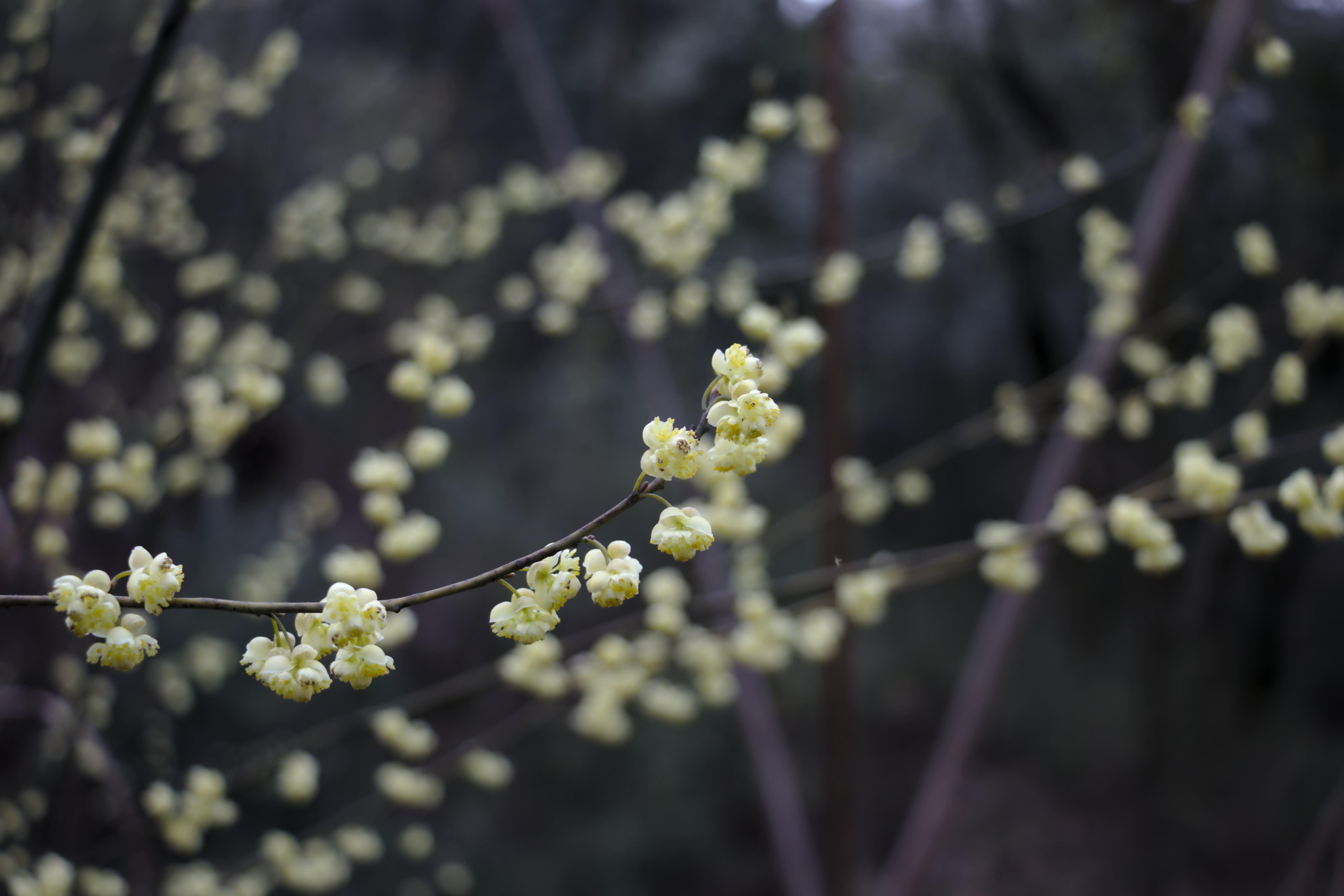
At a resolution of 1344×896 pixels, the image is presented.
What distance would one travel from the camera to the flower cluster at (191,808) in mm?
1352

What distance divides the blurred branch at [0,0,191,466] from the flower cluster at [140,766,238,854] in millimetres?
597

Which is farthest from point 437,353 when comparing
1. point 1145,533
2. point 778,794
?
point 778,794

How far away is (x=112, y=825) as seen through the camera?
2.78 m

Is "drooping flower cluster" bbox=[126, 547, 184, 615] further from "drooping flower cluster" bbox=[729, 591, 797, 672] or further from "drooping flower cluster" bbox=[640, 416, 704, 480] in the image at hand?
"drooping flower cluster" bbox=[729, 591, 797, 672]

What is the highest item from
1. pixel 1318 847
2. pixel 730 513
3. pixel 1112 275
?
pixel 1112 275

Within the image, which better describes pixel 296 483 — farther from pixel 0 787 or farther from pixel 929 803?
pixel 929 803

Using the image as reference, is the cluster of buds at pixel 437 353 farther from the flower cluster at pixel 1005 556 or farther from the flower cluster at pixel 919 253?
the flower cluster at pixel 919 253

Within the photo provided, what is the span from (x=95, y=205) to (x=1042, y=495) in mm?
2035

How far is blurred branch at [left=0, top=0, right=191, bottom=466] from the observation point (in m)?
1.18

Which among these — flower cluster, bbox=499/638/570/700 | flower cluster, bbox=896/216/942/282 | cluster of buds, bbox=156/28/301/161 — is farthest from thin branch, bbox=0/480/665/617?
cluster of buds, bbox=156/28/301/161

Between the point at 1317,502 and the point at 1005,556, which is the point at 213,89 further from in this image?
the point at 1317,502

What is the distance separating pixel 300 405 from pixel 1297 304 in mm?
3280

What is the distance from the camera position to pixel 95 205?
4.11 feet

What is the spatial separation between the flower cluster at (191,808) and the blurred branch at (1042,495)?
1.55m
